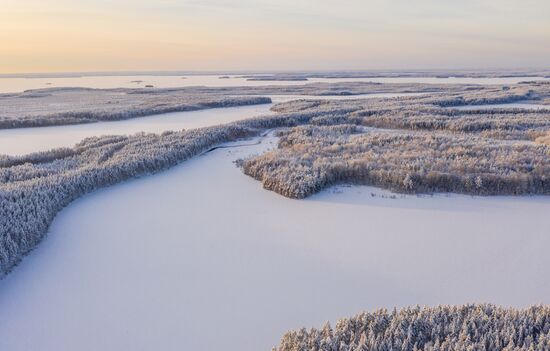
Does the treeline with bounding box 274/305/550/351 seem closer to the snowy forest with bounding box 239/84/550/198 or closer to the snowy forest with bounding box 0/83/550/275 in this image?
the snowy forest with bounding box 0/83/550/275

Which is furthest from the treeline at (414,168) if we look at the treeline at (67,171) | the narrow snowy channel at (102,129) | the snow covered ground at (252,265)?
the narrow snowy channel at (102,129)

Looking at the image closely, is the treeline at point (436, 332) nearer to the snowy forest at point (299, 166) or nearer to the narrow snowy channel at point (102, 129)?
the snowy forest at point (299, 166)

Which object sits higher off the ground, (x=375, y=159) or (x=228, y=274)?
(x=375, y=159)

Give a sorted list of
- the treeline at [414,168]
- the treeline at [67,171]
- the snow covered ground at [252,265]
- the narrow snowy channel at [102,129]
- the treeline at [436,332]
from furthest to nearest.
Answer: the narrow snowy channel at [102,129]
the treeline at [414,168]
the treeline at [67,171]
the snow covered ground at [252,265]
the treeline at [436,332]

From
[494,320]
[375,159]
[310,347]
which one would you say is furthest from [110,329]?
[375,159]

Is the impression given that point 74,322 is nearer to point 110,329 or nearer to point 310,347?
point 110,329

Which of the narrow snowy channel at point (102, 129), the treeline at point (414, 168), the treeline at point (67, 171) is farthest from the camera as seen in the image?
the narrow snowy channel at point (102, 129)

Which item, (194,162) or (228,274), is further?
(194,162)
